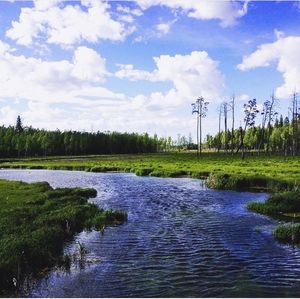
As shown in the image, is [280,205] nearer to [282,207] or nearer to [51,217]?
[282,207]

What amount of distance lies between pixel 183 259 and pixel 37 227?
8367 millimetres

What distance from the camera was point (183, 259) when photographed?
20.2m

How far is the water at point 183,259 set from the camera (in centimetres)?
1616

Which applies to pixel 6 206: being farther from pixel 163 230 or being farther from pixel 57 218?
pixel 163 230

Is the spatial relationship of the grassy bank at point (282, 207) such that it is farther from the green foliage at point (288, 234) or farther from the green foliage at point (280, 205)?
the green foliage at point (288, 234)

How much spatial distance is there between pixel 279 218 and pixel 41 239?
1678 cm

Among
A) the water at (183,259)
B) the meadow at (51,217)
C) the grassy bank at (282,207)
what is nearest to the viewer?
the water at (183,259)

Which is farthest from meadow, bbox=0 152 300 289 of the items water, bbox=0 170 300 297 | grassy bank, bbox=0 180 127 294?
water, bbox=0 170 300 297

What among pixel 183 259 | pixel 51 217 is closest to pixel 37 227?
pixel 51 217

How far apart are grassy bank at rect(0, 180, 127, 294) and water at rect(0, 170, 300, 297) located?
0.95 metres

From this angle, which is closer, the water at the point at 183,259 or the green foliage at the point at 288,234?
the water at the point at 183,259

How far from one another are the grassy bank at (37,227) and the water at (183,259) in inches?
37.4

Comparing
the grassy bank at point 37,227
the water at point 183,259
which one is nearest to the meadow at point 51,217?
the grassy bank at point 37,227

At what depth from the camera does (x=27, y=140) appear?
6708 inches
